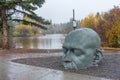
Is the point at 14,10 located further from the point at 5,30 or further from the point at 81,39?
the point at 81,39

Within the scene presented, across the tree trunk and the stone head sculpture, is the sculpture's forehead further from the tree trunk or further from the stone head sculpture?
the tree trunk

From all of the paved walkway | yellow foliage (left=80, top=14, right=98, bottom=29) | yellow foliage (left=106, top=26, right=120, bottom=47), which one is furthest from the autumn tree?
yellow foliage (left=80, top=14, right=98, bottom=29)

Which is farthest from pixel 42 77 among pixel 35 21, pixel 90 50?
pixel 35 21

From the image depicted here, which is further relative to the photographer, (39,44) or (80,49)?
(39,44)

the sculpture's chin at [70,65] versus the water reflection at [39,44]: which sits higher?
the sculpture's chin at [70,65]

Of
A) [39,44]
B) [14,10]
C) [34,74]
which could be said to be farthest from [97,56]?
[39,44]

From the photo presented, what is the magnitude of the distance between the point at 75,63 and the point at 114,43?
2426 cm

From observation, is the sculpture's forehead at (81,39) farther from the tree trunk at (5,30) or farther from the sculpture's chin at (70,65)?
the tree trunk at (5,30)

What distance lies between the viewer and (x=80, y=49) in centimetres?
997

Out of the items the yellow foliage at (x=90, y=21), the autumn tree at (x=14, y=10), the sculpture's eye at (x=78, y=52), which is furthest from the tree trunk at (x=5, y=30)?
the yellow foliage at (x=90, y=21)

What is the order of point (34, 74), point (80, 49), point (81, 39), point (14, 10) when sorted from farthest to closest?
point (14, 10)
point (81, 39)
point (80, 49)
point (34, 74)

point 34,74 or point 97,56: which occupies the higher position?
point 97,56

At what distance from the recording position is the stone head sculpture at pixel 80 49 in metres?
9.97

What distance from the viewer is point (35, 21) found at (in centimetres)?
2131
